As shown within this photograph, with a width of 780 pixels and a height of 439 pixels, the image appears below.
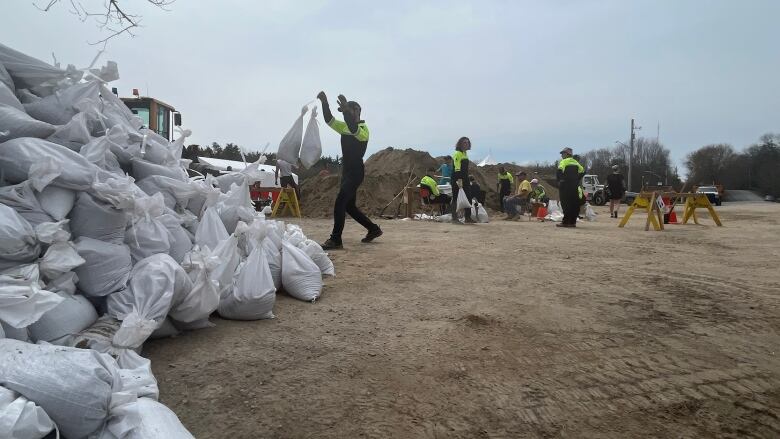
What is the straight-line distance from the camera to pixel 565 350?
7.95 feet

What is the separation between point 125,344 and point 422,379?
3.95 ft

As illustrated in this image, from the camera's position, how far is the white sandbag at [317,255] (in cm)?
390

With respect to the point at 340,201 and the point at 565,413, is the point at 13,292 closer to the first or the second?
the point at 565,413

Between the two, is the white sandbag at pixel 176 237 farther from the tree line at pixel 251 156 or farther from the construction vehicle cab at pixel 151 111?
the construction vehicle cab at pixel 151 111

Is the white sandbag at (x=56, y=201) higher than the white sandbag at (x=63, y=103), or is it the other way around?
the white sandbag at (x=63, y=103)

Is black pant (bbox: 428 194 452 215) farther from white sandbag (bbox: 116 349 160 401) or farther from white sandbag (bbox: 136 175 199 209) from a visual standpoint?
white sandbag (bbox: 116 349 160 401)

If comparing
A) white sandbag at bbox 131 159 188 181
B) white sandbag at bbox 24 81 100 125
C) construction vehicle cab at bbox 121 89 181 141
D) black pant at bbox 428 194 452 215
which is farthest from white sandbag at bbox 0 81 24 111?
black pant at bbox 428 194 452 215

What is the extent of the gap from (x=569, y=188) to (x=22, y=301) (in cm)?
920

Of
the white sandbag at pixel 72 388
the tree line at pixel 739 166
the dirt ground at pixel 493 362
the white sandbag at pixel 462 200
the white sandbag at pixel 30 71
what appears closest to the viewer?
the white sandbag at pixel 72 388

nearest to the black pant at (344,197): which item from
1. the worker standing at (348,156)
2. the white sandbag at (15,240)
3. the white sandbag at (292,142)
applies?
the worker standing at (348,156)

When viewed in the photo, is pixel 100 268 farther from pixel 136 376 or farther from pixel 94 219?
pixel 136 376

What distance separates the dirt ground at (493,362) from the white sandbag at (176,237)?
1.78ft

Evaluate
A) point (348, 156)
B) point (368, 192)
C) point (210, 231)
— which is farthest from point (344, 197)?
point (368, 192)

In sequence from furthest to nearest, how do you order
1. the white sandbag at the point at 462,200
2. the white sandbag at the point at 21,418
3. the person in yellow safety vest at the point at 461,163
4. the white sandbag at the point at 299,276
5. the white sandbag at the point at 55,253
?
the white sandbag at the point at 462,200 < the person in yellow safety vest at the point at 461,163 < the white sandbag at the point at 299,276 < the white sandbag at the point at 55,253 < the white sandbag at the point at 21,418
